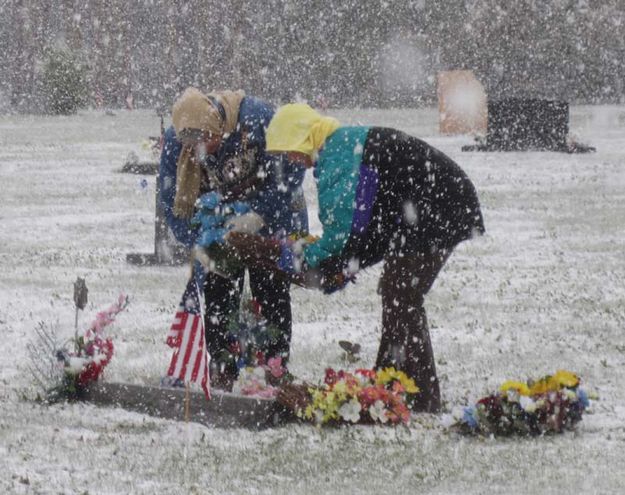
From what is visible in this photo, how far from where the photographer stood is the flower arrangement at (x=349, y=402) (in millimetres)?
6301

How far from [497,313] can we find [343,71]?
127 feet

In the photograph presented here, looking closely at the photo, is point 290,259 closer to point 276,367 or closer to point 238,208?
point 238,208

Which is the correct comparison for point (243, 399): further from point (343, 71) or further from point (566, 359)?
point (343, 71)

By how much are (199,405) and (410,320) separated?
1164 millimetres

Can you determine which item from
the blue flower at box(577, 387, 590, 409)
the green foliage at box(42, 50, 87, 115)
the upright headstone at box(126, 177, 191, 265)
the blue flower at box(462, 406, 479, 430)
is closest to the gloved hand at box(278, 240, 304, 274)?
the blue flower at box(462, 406, 479, 430)

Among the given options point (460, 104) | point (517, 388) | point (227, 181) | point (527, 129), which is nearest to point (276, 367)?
point (227, 181)

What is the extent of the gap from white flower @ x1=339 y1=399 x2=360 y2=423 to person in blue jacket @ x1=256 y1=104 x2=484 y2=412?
1.55ft

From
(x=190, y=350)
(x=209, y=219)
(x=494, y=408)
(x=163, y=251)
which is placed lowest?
(x=163, y=251)

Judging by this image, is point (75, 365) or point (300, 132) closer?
point (300, 132)

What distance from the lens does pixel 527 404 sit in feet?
20.3

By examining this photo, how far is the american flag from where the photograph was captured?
20.4 ft

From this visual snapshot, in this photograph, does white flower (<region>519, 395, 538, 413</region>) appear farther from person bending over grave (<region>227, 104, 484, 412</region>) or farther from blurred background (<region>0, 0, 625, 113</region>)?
blurred background (<region>0, 0, 625, 113</region>)

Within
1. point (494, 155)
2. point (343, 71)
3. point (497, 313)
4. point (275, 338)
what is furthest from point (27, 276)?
point (343, 71)

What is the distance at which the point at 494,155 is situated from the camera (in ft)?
82.2
